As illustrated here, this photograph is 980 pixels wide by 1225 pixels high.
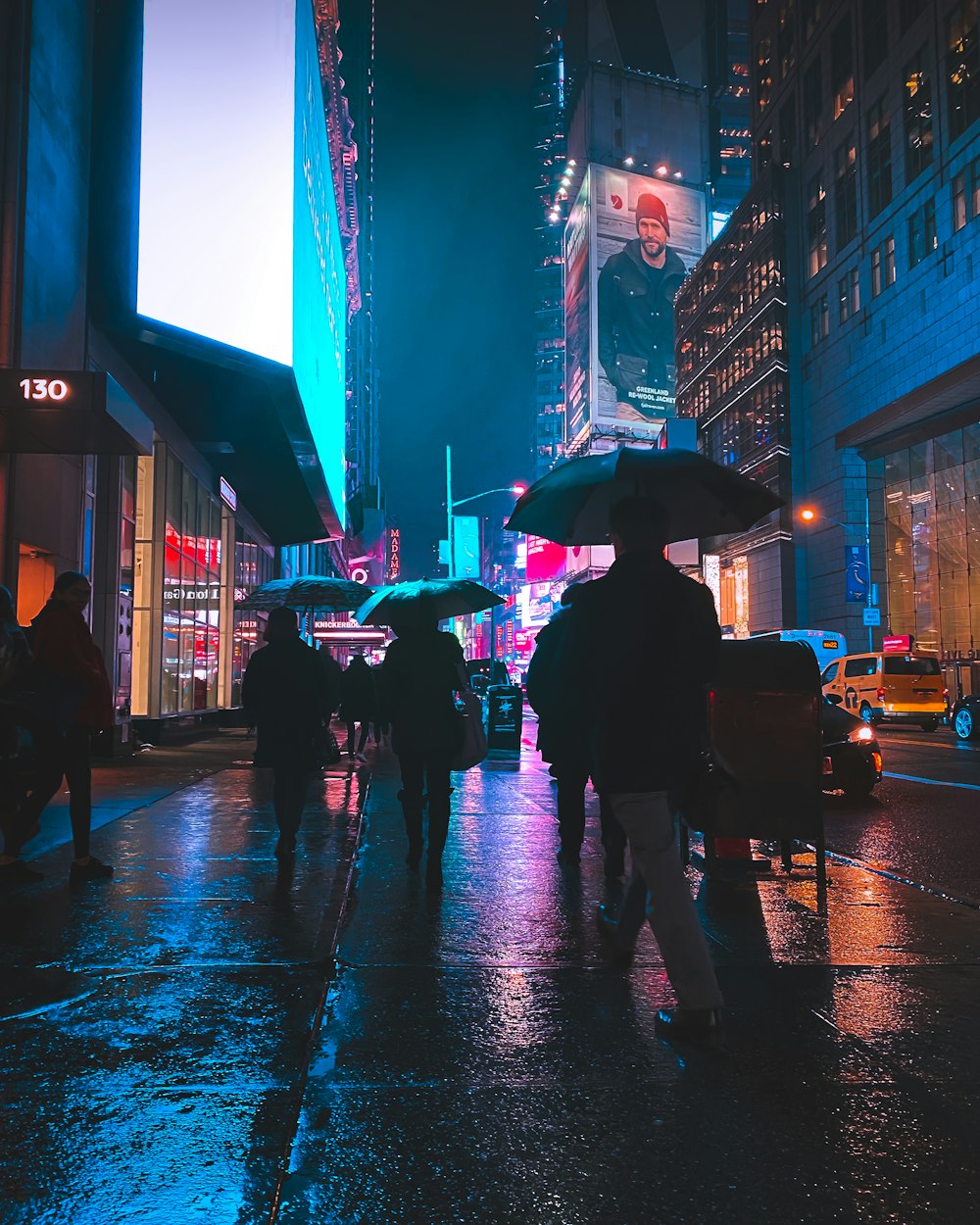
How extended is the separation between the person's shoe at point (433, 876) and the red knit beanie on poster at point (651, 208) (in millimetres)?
126183

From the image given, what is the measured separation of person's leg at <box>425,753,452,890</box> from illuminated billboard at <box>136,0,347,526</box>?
40.2 feet

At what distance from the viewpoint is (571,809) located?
7285mm

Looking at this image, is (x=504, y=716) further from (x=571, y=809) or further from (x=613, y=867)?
(x=613, y=867)

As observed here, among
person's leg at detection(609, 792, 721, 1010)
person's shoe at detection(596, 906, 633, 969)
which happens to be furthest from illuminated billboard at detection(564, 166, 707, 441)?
person's leg at detection(609, 792, 721, 1010)

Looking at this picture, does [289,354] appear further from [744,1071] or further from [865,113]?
[865,113]

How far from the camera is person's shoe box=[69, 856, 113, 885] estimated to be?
6.48 metres

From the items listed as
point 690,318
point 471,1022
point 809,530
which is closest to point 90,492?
point 471,1022

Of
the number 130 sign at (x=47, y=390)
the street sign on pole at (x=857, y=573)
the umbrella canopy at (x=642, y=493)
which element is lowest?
the umbrella canopy at (x=642, y=493)

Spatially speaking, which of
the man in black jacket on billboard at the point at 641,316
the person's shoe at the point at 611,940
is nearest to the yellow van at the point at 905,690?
the person's shoe at the point at 611,940

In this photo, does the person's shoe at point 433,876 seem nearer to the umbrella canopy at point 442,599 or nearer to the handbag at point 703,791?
the handbag at point 703,791

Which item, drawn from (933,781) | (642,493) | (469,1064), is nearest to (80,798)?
(469,1064)

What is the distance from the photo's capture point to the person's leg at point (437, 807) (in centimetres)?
675

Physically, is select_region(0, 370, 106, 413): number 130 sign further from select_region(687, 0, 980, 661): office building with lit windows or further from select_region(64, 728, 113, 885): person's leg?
select_region(687, 0, 980, 661): office building with lit windows

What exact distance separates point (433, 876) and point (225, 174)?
1628 centimetres
